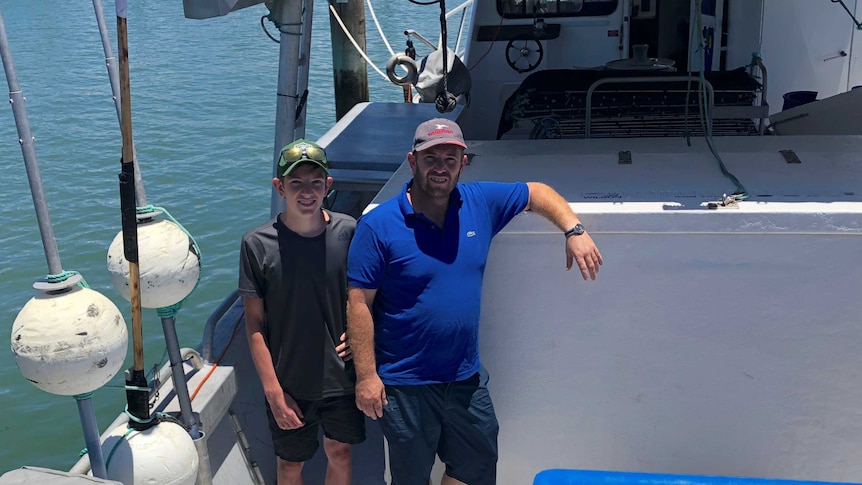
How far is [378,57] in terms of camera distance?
2036 cm

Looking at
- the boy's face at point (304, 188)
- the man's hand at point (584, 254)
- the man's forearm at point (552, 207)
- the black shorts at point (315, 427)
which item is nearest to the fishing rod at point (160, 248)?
the black shorts at point (315, 427)

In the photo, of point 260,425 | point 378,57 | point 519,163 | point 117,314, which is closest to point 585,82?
point 519,163

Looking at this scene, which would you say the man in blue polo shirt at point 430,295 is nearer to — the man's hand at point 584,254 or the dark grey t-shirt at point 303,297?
the man's hand at point 584,254

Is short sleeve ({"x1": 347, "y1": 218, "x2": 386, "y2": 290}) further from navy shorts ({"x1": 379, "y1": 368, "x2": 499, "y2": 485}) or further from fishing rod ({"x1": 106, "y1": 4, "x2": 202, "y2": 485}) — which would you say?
fishing rod ({"x1": 106, "y1": 4, "x2": 202, "y2": 485})

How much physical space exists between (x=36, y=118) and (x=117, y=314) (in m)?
14.6

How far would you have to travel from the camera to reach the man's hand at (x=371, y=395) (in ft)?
9.99

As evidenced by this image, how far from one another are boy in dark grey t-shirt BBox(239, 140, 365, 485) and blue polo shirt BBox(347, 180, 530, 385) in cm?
17

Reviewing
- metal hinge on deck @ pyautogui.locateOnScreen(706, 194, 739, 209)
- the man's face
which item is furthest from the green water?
metal hinge on deck @ pyautogui.locateOnScreen(706, 194, 739, 209)

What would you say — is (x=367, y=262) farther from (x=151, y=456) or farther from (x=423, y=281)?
(x=151, y=456)

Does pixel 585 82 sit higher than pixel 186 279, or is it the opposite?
pixel 585 82

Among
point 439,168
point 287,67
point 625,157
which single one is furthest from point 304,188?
point 287,67

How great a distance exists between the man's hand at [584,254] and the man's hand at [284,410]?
1.13 meters

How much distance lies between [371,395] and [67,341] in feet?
3.27

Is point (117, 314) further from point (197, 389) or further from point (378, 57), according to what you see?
point (378, 57)
